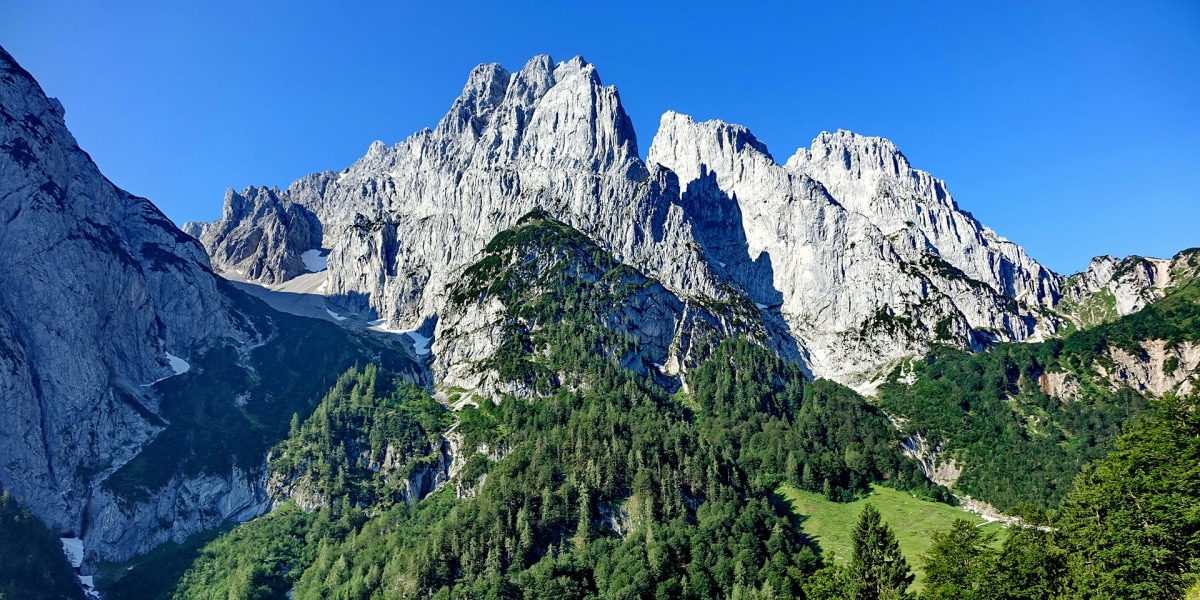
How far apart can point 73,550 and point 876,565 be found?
187 meters

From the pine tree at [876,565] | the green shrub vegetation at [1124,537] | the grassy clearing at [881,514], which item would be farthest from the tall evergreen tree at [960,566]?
the grassy clearing at [881,514]

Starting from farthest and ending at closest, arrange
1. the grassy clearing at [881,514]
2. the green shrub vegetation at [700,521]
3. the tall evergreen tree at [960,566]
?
1. the grassy clearing at [881,514]
2. the tall evergreen tree at [960,566]
3. the green shrub vegetation at [700,521]

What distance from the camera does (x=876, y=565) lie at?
9831 cm

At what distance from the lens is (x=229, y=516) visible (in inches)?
7554

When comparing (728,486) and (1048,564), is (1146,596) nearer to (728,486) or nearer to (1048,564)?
(1048,564)

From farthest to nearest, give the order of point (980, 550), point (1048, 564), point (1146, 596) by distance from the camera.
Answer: point (980, 550) < point (1048, 564) < point (1146, 596)

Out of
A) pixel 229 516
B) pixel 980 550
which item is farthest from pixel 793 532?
pixel 229 516

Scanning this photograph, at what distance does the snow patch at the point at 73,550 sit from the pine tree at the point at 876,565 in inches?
7053

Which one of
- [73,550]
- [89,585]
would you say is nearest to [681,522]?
[89,585]

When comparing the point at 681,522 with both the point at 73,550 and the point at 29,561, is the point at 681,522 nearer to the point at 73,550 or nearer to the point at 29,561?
the point at 29,561

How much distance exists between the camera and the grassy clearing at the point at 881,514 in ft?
442

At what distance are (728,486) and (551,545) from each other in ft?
139

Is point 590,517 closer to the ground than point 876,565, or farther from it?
farther from it

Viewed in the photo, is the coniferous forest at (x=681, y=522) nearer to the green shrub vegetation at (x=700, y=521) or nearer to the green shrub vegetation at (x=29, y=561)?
the green shrub vegetation at (x=700, y=521)
